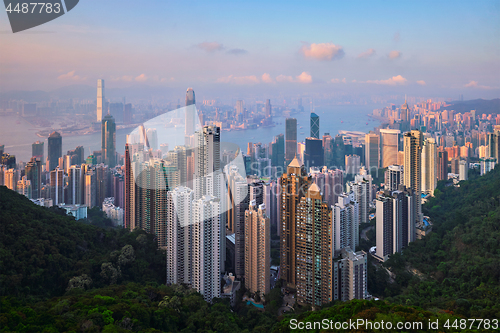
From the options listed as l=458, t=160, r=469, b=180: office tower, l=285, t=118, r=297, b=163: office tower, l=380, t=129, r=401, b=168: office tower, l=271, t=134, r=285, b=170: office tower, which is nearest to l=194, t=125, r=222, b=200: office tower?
l=271, t=134, r=285, b=170: office tower

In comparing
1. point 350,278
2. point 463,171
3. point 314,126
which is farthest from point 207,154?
point 463,171

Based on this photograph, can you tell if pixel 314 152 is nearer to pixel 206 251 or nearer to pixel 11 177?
pixel 206 251

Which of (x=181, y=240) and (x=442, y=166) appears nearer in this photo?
(x=181, y=240)

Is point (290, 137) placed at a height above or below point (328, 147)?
above

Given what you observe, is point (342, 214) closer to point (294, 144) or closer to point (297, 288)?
point (297, 288)

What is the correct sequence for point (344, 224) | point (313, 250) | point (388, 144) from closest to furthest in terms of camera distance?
point (313, 250), point (344, 224), point (388, 144)

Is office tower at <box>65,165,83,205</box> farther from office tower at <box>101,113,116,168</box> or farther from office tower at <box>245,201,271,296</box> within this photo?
office tower at <box>245,201,271,296</box>
